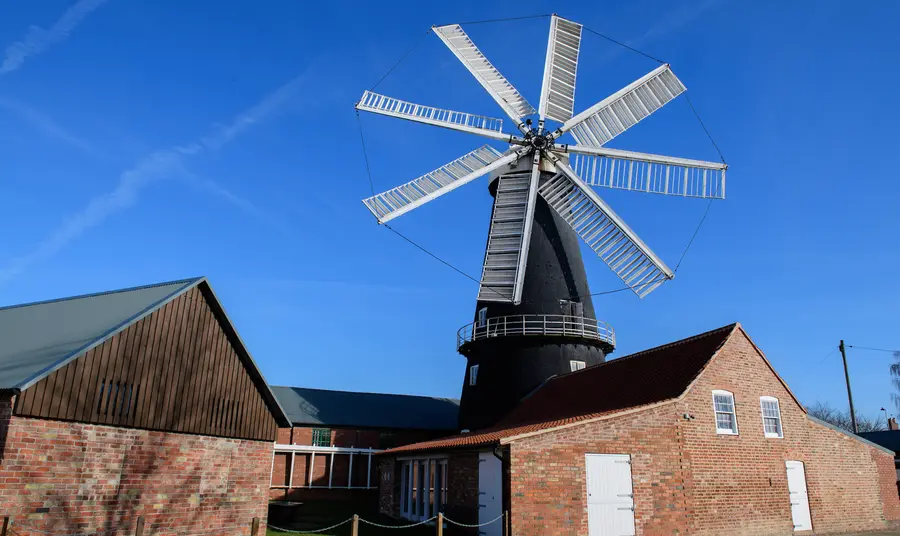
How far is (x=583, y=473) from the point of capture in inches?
601

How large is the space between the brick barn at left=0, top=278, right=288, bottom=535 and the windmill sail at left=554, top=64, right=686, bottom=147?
1568 cm

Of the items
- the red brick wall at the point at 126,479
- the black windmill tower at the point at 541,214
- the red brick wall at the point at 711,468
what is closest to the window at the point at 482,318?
the black windmill tower at the point at 541,214

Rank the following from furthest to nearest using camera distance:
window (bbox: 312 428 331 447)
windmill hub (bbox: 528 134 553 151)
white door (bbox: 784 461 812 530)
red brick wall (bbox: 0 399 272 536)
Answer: window (bbox: 312 428 331 447) → windmill hub (bbox: 528 134 553 151) → white door (bbox: 784 461 812 530) → red brick wall (bbox: 0 399 272 536)

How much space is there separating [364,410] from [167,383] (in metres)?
20.4

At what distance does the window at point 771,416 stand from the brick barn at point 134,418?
45.5ft

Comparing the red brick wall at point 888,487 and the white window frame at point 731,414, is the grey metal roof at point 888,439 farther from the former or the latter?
the white window frame at point 731,414

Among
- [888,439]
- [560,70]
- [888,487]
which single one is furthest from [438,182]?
[888,439]

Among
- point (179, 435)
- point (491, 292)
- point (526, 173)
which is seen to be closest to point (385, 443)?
point (491, 292)

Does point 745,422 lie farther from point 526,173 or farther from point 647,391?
point 526,173

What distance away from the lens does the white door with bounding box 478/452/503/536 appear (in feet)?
50.6

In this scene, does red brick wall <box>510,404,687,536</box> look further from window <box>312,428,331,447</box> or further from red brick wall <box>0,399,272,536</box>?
→ window <box>312,428,331,447</box>

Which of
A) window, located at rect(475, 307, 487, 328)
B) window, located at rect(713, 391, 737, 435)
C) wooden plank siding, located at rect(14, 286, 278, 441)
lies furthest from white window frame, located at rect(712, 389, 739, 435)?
wooden plank siding, located at rect(14, 286, 278, 441)

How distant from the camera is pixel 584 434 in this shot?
51.0 feet

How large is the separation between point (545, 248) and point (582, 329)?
11.5 ft
